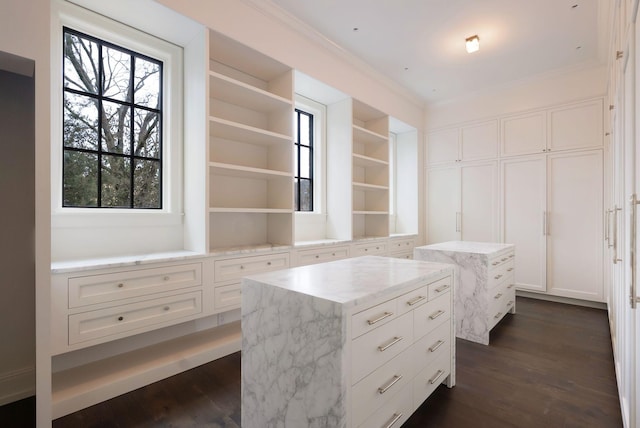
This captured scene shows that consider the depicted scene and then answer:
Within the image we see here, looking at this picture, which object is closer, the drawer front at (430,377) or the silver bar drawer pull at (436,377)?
the drawer front at (430,377)

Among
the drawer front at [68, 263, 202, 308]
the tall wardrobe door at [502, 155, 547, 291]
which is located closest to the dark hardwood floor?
the drawer front at [68, 263, 202, 308]

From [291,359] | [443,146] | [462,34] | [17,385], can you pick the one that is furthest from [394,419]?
[443,146]

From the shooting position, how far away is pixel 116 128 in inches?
97.5

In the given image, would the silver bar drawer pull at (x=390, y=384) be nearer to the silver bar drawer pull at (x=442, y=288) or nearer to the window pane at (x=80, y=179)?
the silver bar drawer pull at (x=442, y=288)

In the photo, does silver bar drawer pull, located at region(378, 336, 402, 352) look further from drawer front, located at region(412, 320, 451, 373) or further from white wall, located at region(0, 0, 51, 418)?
white wall, located at region(0, 0, 51, 418)

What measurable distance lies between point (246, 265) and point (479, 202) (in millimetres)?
3792

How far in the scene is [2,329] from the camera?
6.27 ft

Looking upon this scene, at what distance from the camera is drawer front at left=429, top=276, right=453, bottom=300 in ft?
6.02

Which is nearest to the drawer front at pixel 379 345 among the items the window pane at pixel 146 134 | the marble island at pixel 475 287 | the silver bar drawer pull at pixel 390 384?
the silver bar drawer pull at pixel 390 384

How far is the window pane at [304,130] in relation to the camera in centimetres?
415

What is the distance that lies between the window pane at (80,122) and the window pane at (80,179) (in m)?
0.08

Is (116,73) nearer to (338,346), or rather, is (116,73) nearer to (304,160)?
(304,160)

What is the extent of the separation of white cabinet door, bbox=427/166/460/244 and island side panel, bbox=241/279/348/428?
4.33 metres

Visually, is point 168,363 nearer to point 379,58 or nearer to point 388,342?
point 388,342
